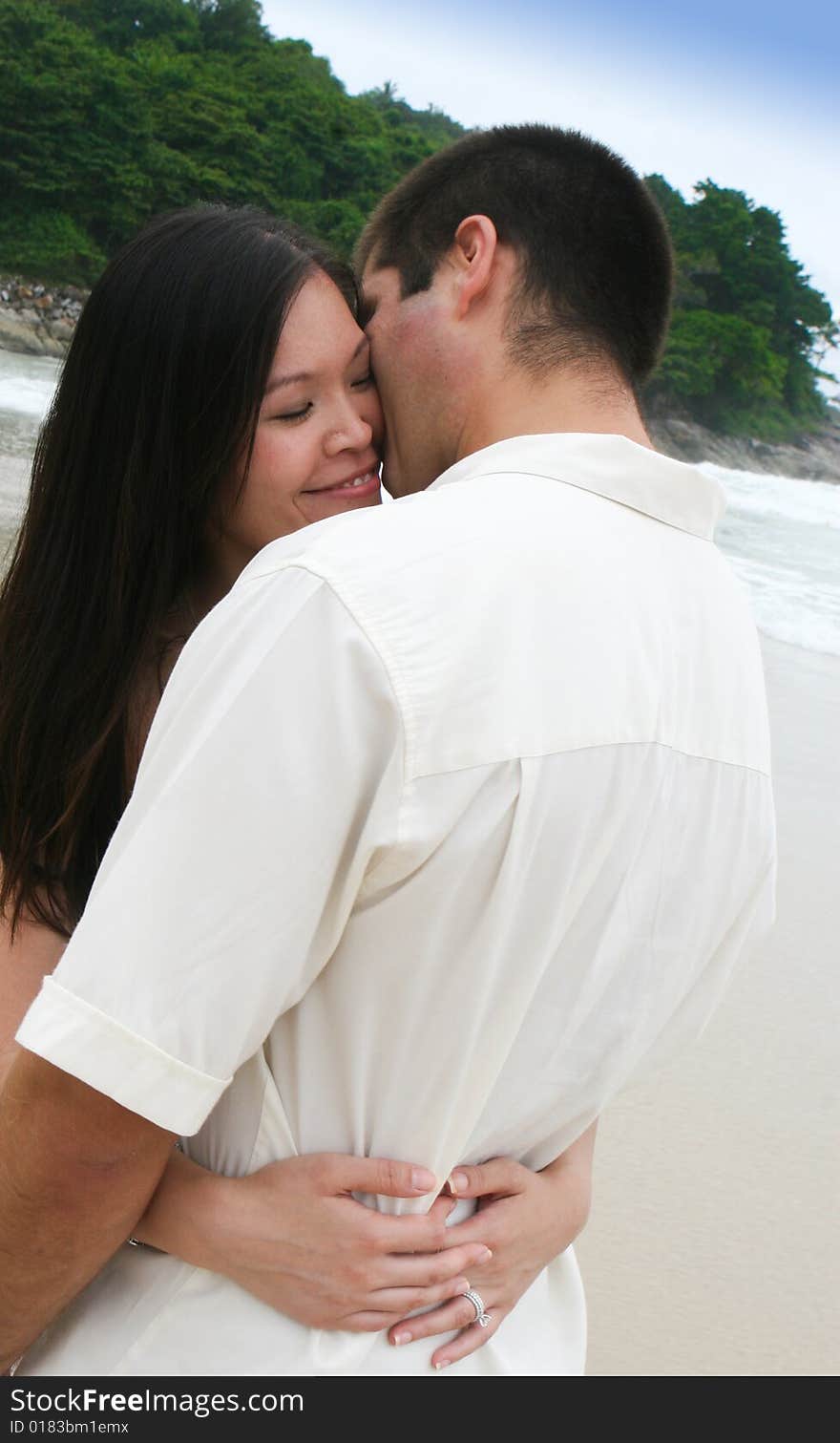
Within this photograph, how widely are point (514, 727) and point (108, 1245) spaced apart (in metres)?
0.54

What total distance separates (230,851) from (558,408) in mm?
550

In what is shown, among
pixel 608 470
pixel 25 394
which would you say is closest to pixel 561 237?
pixel 608 470

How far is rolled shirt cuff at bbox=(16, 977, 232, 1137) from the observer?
953 millimetres

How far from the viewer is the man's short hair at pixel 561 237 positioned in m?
1.30

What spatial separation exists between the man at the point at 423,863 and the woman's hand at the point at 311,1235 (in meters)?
0.02

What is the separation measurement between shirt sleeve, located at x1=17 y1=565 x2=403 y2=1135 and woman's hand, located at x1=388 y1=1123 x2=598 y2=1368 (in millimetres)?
321

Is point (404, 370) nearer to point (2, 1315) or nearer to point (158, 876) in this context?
point (158, 876)

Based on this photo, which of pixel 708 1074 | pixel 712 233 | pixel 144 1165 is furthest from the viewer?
pixel 712 233

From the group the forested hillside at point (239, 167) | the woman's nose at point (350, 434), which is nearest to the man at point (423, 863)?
the woman's nose at point (350, 434)

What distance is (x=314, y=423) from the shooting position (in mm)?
1604

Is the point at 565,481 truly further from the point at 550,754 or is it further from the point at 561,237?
the point at 561,237

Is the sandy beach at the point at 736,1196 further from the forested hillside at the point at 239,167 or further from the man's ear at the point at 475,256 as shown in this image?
the forested hillside at the point at 239,167

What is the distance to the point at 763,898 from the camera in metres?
1.26

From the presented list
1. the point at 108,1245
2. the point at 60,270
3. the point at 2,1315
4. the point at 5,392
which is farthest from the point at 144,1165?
the point at 60,270
